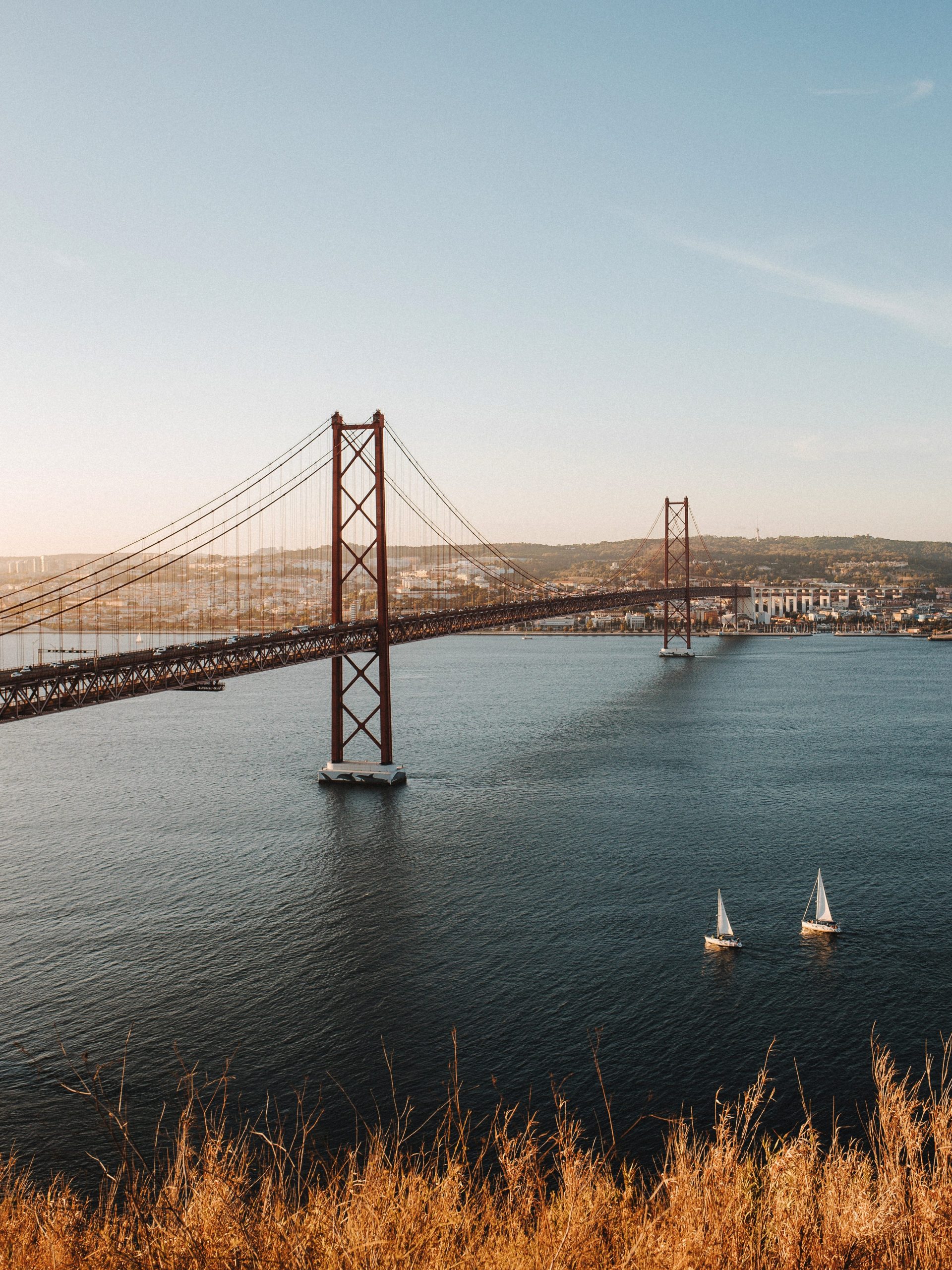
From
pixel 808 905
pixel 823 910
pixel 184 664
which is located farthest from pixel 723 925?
pixel 184 664

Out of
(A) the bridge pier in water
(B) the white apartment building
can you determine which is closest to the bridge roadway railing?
(A) the bridge pier in water

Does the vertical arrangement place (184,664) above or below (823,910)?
above

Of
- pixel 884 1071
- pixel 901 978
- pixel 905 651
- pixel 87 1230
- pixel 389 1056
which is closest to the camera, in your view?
pixel 87 1230

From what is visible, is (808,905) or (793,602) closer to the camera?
(808,905)

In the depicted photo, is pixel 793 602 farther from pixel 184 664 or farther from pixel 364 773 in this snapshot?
pixel 184 664

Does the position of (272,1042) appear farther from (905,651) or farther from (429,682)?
(905,651)

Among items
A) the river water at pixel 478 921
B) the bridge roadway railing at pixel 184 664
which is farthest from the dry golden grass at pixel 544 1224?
the bridge roadway railing at pixel 184 664

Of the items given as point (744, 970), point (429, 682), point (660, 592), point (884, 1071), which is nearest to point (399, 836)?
point (744, 970)

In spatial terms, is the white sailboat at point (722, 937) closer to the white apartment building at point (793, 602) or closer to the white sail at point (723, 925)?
the white sail at point (723, 925)
